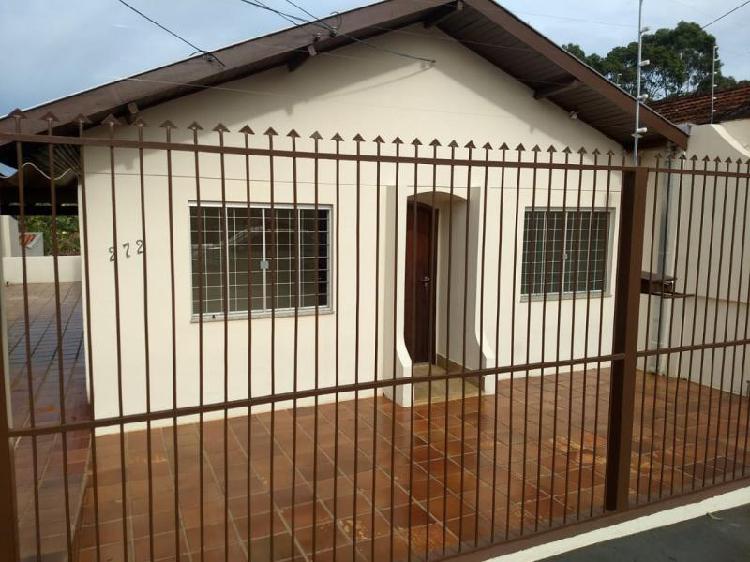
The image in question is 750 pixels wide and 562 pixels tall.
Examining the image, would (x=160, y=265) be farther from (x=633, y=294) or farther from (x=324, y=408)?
(x=633, y=294)

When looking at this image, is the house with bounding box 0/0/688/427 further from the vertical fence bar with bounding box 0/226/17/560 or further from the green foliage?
the green foliage

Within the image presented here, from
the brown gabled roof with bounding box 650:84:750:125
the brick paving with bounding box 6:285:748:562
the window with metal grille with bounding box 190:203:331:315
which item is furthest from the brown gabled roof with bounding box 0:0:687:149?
the brick paving with bounding box 6:285:748:562

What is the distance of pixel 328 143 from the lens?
5.82m

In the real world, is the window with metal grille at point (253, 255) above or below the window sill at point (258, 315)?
above

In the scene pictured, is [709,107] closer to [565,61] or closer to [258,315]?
[565,61]

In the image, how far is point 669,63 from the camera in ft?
63.3

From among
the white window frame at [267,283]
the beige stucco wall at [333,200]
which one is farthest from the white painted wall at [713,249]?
the white window frame at [267,283]

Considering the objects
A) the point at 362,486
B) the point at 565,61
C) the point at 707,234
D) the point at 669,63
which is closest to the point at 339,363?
the point at 362,486

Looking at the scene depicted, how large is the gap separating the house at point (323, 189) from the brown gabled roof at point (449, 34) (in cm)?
2

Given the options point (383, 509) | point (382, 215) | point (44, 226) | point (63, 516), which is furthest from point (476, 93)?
point (44, 226)

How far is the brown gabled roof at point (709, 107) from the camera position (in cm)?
696

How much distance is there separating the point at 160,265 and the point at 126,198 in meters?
0.68

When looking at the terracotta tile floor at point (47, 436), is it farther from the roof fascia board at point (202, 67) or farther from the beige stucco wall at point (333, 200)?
the roof fascia board at point (202, 67)

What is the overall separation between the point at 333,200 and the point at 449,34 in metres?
2.39
